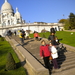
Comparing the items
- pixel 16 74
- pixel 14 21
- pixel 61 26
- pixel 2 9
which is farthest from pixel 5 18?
pixel 16 74

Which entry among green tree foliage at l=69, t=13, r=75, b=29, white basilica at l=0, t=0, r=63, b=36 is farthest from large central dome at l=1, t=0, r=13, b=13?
green tree foliage at l=69, t=13, r=75, b=29

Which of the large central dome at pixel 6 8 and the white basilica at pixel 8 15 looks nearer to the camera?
the white basilica at pixel 8 15

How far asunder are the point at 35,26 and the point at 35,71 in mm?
42618

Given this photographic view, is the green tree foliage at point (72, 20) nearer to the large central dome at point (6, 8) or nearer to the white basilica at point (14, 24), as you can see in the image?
the white basilica at point (14, 24)

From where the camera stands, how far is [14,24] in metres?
48.5

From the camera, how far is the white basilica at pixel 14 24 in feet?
156

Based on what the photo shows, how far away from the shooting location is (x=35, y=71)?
6.11m

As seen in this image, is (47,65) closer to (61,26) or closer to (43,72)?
(43,72)

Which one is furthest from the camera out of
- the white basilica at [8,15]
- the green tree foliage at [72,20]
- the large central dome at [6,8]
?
the large central dome at [6,8]

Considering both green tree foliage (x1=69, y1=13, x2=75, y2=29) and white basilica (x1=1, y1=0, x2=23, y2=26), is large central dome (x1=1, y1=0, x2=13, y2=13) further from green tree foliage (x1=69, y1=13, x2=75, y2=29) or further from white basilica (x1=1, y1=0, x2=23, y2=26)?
green tree foliage (x1=69, y1=13, x2=75, y2=29)

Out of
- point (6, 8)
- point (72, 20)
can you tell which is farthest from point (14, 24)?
point (6, 8)

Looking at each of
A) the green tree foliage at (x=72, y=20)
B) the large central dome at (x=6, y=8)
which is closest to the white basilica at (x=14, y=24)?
the large central dome at (x=6, y=8)

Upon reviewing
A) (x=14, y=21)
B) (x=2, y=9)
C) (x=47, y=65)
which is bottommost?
(x=47, y=65)

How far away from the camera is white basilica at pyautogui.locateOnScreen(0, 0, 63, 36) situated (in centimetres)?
4769
